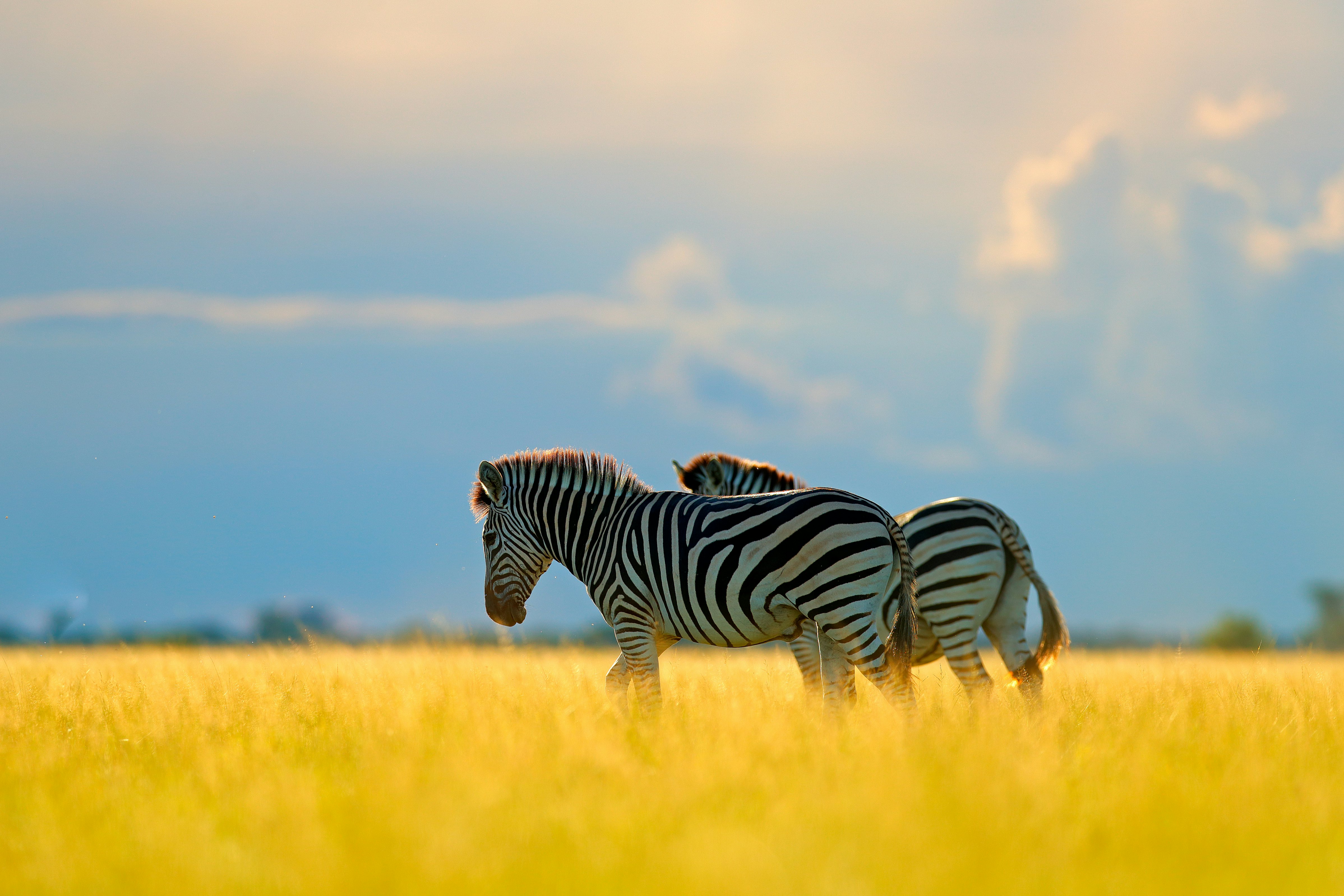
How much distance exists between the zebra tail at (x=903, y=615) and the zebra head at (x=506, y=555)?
11.5 feet

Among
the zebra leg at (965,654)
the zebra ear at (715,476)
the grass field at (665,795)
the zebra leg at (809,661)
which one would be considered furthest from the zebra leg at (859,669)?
the zebra ear at (715,476)

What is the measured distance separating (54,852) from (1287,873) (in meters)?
6.10

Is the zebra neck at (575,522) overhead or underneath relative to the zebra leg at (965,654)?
overhead

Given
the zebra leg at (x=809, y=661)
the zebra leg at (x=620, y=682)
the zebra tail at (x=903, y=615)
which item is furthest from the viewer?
the zebra leg at (x=809, y=661)

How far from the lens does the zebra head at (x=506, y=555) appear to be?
33.6 feet

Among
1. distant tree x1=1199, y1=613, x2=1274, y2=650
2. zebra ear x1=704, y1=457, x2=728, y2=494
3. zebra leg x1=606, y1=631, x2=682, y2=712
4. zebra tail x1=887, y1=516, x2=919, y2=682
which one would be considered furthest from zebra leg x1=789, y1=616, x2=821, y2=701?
distant tree x1=1199, y1=613, x2=1274, y2=650

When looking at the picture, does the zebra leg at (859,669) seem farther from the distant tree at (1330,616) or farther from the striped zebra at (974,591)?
the distant tree at (1330,616)

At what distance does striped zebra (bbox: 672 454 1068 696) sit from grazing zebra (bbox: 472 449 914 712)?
940mm

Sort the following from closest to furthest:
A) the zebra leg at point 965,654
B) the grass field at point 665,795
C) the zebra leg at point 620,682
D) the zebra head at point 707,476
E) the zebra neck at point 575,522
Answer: the grass field at point 665,795
the zebra leg at point 620,682
the zebra neck at point 575,522
the zebra leg at point 965,654
the zebra head at point 707,476

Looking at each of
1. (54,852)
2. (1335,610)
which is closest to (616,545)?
(54,852)

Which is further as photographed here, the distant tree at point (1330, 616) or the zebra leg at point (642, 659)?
the distant tree at point (1330, 616)

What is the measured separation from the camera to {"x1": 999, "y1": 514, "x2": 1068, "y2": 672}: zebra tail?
1109cm

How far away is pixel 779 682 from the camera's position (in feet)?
38.0

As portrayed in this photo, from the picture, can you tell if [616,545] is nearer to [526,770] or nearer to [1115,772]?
[526,770]
